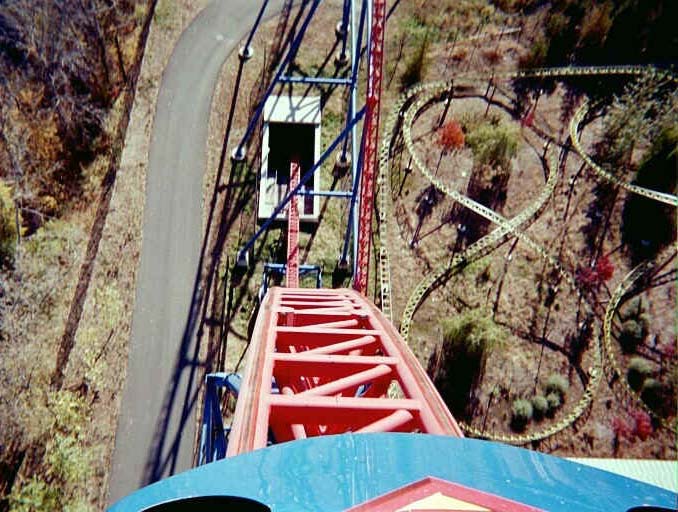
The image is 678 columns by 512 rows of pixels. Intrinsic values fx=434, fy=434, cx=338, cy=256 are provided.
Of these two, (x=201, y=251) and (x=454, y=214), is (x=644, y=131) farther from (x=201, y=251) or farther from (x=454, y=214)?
(x=201, y=251)

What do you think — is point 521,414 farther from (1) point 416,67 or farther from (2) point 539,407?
(1) point 416,67

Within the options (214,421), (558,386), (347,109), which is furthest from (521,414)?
(347,109)

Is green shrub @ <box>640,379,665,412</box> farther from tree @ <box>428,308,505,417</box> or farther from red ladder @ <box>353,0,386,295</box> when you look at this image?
red ladder @ <box>353,0,386,295</box>

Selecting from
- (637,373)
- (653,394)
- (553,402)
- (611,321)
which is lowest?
(553,402)

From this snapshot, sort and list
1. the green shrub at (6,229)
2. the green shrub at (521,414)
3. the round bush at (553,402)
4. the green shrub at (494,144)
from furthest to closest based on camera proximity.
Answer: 1. the green shrub at (494,144)
2. the round bush at (553,402)
3. the green shrub at (521,414)
4. the green shrub at (6,229)

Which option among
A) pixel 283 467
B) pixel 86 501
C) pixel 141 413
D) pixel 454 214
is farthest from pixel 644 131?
pixel 86 501

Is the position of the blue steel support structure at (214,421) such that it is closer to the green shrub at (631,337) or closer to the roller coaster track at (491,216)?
the roller coaster track at (491,216)

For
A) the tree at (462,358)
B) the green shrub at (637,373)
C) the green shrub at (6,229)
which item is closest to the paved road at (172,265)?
the green shrub at (6,229)
